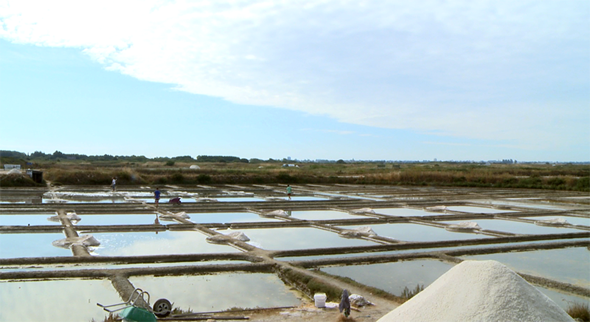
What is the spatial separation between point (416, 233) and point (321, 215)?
3.58 meters

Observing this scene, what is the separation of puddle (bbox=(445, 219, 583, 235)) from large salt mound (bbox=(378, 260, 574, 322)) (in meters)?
8.01

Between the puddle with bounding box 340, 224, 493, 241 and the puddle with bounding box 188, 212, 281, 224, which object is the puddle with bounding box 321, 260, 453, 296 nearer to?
the puddle with bounding box 340, 224, 493, 241

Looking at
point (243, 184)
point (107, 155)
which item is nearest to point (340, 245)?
point (243, 184)

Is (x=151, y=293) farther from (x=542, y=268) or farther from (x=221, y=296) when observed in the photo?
(x=542, y=268)

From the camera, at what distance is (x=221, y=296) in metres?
5.22

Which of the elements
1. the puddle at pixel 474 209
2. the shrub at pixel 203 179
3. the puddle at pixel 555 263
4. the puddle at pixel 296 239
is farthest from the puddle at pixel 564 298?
the shrub at pixel 203 179

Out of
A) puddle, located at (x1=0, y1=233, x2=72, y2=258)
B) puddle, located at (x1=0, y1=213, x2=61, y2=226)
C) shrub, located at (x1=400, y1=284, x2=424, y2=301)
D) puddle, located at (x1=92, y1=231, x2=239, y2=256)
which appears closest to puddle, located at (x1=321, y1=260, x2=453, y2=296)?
shrub, located at (x1=400, y1=284, x2=424, y2=301)

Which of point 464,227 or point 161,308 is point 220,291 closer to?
point 161,308

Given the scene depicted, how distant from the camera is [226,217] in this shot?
1222cm

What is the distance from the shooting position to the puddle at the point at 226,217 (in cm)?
1146

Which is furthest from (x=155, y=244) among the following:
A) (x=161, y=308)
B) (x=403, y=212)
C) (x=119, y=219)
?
(x=403, y=212)

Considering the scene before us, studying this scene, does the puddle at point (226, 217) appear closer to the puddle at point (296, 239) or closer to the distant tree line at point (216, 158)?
the puddle at point (296, 239)

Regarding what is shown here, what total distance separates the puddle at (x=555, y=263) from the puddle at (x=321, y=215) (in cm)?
523

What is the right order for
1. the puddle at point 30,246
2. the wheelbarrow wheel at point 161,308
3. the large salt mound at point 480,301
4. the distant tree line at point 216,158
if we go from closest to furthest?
1. the large salt mound at point 480,301
2. the wheelbarrow wheel at point 161,308
3. the puddle at point 30,246
4. the distant tree line at point 216,158
